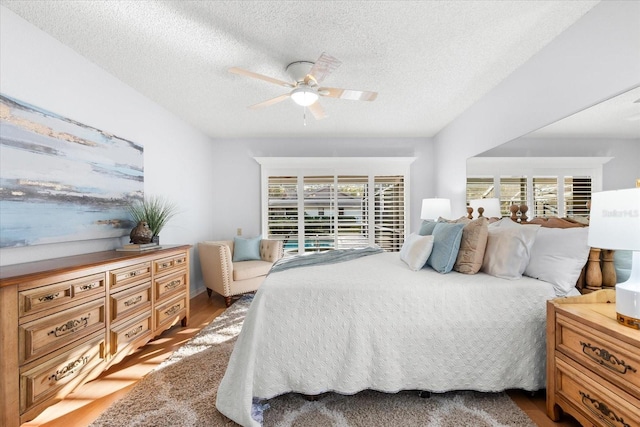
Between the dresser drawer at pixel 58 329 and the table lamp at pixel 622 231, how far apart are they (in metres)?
2.84

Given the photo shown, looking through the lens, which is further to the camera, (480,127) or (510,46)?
(480,127)

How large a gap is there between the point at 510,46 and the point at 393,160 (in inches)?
101

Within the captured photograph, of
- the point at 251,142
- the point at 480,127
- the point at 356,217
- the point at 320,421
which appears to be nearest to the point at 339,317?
the point at 320,421

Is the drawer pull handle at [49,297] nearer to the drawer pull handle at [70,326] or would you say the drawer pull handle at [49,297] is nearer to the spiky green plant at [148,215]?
the drawer pull handle at [70,326]

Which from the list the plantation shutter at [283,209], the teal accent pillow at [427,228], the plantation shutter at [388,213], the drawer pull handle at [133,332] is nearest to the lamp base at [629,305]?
the teal accent pillow at [427,228]

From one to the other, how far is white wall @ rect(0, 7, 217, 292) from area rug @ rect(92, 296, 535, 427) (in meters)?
1.23

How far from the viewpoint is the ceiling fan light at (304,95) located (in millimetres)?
2354

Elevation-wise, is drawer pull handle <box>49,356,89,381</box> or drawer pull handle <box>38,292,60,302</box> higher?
drawer pull handle <box>38,292,60,302</box>

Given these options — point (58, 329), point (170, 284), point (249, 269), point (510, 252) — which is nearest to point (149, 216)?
point (170, 284)

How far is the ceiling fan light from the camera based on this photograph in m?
2.35

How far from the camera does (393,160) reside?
4.70 meters

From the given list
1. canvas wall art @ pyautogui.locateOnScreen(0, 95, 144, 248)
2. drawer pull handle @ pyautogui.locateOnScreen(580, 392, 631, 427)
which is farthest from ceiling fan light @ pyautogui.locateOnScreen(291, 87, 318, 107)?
drawer pull handle @ pyautogui.locateOnScreen(580, 392, 631, 427)

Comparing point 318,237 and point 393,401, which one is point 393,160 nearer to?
point 318,237

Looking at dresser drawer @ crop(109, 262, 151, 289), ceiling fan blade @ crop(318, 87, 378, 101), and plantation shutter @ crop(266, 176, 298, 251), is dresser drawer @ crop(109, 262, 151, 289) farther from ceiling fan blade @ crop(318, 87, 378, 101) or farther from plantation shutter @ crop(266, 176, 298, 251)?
plantation shutter @ crop(266, 176, 298, 251)
